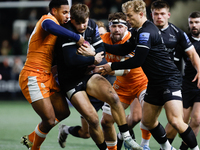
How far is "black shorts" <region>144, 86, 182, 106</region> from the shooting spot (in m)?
4.11

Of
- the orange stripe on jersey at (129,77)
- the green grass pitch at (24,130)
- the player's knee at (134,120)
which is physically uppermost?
the orange stripe on jersey at (129,77)

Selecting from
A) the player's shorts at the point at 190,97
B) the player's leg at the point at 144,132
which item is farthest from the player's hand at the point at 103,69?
the player's shorts at the point at 190,97

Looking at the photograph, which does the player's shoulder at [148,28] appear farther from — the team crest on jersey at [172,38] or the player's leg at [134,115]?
the player's leg at [134,115]

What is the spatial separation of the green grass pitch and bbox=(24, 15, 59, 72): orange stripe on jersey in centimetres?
168

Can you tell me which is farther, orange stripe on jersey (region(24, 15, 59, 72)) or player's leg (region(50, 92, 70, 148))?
player's leg (region(50, 92, 70, 148))

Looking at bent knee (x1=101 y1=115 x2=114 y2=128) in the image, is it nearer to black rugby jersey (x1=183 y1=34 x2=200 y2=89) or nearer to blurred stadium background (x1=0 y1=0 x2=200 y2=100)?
black rugby jersey (x1=183 y1=34 x2=200 y2=89)

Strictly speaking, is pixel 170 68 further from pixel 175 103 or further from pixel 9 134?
pixel 9 134

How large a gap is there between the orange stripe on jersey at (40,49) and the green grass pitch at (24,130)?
1678mm

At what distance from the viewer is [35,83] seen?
4344mm

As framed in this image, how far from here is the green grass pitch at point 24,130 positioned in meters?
5.61

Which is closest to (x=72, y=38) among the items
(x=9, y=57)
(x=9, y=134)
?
(x=9, y=134)

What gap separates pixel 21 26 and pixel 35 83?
9.97 meters

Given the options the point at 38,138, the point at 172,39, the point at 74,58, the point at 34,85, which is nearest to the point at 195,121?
the point at 172,39

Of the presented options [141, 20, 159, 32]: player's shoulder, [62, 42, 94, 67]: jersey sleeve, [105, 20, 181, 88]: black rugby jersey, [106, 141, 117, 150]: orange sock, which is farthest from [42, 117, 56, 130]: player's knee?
[141, 20, 159, 32]: player's shoulder
